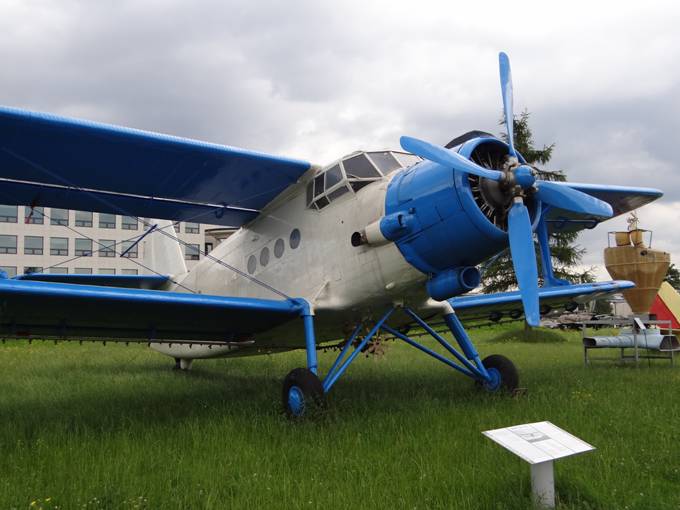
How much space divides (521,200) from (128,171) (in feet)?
17.1

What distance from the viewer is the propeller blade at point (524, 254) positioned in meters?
5.59

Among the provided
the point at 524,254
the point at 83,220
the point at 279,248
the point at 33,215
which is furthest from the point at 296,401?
the point at 83,220

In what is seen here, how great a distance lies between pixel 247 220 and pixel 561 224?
5.92 metres

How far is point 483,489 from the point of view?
3.58 metres

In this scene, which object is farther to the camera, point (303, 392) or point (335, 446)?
point (303, 392)

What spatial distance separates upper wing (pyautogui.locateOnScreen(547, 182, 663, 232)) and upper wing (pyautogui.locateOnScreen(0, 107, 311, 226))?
509 cm

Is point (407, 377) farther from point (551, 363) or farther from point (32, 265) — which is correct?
point (32, 265)

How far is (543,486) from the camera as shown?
10.3 feet

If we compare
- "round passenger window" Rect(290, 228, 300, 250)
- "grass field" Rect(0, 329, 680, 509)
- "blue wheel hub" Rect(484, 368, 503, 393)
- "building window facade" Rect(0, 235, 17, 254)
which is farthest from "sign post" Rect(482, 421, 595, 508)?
"building window facade" Rect(0, 235, 17, 254)

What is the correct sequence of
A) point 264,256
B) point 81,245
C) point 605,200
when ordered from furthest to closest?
point 81,245
point 605,200
point 264,256

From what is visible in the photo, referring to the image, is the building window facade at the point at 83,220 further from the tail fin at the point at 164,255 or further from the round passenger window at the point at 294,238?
the round passenger window at the point at 294,238

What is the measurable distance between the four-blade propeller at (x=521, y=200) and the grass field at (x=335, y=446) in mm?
1432

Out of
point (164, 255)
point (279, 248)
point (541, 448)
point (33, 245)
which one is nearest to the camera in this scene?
point (541, 448)

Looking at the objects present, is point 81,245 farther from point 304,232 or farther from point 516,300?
point 516,300
